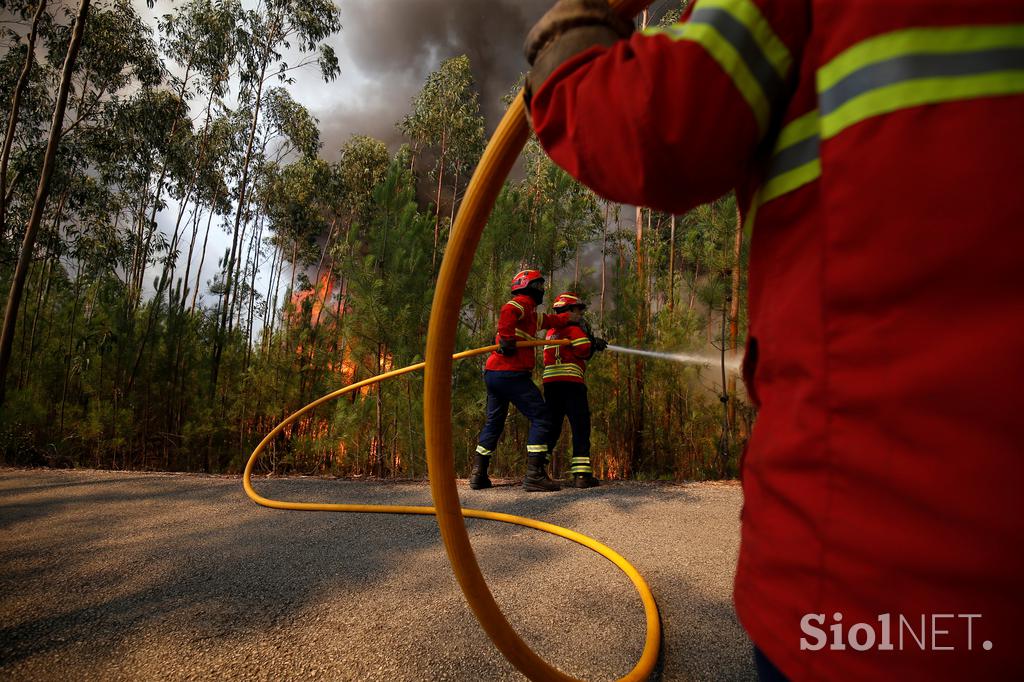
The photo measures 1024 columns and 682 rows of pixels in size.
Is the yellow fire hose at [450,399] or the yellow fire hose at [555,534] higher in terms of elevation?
the yellow fire hose at [450,399]

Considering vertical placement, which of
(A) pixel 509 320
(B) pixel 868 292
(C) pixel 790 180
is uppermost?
(A) pixel 509 320

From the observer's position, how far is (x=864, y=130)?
20.7 inches

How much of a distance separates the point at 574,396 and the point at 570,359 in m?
0.41

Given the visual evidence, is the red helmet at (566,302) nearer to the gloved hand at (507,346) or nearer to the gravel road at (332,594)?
the gloved hand at (507,346)

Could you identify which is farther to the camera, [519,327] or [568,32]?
[519,327]

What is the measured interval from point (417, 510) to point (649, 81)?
3.80 metres

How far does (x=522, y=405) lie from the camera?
5.53 m

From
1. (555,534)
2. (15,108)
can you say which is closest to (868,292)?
(555,534)

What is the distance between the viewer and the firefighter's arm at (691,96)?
0.59m

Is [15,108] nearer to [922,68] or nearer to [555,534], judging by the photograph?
[555,534]

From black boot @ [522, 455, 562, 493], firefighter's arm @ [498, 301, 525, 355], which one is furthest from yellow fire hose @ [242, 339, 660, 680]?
black boot @ [522, 455, 562, 493]

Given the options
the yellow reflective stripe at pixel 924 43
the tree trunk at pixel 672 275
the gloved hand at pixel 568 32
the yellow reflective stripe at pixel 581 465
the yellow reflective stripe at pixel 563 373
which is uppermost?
the tree trunk at pixel 672 275

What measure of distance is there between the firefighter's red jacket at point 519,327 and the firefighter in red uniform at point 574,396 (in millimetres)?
277

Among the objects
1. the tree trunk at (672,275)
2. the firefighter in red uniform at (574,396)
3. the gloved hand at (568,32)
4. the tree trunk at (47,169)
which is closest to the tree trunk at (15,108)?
the tree trunk at (47,169)
